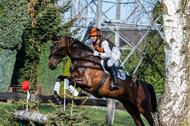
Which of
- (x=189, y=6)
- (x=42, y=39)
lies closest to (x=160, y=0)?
(x=189, y=6)

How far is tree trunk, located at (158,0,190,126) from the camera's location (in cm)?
438

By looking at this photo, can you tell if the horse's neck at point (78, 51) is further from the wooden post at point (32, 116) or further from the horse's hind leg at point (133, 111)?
the horse's hind leg at point (133, 111)

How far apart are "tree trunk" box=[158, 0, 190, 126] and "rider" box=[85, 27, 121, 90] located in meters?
1.71

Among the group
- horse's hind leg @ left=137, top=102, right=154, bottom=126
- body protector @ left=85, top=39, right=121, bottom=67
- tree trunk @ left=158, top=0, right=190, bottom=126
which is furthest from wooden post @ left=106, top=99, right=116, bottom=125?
tree trunk @ left=158, top=0, right=190, bottom=126

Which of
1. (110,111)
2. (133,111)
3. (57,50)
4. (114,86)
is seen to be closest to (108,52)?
(114,86)

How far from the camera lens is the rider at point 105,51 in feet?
19.5

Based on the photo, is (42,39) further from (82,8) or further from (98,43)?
(82,8)

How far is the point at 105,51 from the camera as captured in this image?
5941 millimetres

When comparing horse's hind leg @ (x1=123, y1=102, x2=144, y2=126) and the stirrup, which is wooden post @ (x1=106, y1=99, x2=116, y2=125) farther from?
the stirrup

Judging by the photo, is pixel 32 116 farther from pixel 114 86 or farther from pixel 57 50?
pixel 114 86

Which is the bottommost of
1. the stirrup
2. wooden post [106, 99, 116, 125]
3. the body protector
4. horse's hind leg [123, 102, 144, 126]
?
wooden post [106, 99, 116, 125]

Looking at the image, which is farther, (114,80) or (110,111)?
(110,111)

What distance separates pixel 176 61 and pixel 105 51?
6.08ft

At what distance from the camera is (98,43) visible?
6.06 meters
